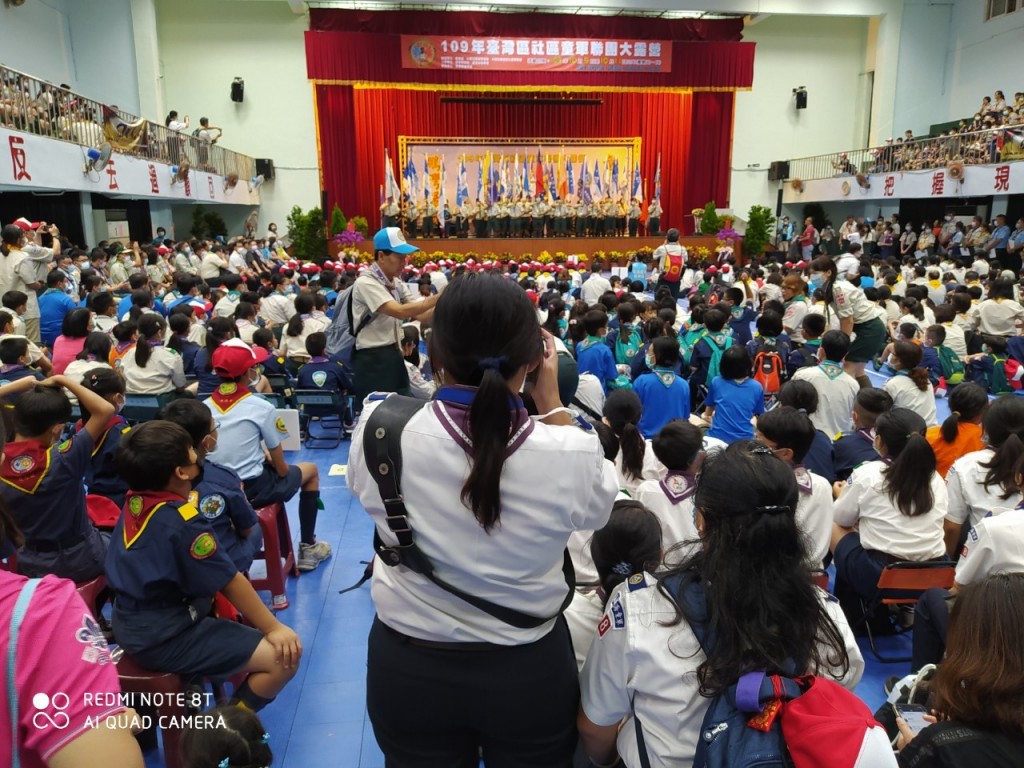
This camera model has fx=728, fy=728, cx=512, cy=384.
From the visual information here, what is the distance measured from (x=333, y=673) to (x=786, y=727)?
208 cm

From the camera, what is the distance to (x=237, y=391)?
10.3 feet

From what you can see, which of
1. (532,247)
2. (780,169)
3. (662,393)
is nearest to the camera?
(662,393)

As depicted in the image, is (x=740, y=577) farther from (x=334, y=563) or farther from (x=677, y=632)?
(x=334, y=563)

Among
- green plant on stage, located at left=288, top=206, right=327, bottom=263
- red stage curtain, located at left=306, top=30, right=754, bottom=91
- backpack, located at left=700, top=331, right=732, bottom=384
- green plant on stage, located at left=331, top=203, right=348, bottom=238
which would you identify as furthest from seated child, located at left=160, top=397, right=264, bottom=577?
red stage curtain, located at left=306, top=30, right=754, bottom=91

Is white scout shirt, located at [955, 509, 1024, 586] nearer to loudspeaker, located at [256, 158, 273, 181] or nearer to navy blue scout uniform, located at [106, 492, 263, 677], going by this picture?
navy blue scout uniform, located at [106, 492, 263, 677]

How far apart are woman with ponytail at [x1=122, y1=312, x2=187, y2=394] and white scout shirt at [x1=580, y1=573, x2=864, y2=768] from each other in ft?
13.4

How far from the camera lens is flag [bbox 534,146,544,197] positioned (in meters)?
18.2

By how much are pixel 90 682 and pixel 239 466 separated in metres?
2.27

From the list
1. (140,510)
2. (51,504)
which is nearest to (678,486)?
(140,510)

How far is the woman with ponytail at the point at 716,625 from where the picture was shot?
47.8 inches

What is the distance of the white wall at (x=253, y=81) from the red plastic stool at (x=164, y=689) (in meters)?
16.6

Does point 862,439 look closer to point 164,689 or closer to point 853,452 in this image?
point 853,452

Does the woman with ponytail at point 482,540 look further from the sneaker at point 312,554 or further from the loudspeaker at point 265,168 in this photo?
the loudspeaker at point 265,168

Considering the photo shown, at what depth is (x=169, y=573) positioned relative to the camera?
1955mm
